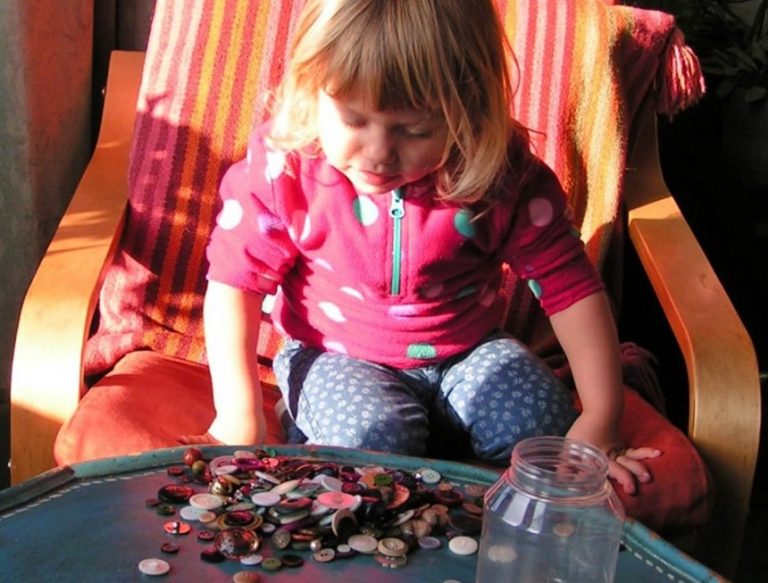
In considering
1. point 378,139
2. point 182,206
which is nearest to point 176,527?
point 378,139

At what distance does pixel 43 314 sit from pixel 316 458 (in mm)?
457

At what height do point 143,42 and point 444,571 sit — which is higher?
point 143,42

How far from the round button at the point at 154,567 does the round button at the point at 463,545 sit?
0.27 meters

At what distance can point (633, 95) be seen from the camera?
1.95m

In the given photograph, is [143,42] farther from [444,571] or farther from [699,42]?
[444,571]

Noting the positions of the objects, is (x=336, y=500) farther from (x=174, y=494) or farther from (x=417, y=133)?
(x=417, y=133)

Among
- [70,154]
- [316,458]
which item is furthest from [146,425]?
[70,154]

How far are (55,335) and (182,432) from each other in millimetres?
213

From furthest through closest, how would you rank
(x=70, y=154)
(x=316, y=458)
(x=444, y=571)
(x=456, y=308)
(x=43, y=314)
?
(x=70, y=154), (x=456, y=308), (x=43, y=314), (x=316, y=458), (x=444, y=571)

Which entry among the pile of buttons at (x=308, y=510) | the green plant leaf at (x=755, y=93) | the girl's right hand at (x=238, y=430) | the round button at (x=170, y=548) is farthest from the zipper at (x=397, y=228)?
the green plant leaf at (x=755, y=93)

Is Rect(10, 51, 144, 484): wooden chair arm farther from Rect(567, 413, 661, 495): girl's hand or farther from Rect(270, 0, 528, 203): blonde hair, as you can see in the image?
Rect(567, 413, 661, 495): girl's hand

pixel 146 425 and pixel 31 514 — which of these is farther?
pixel 146 425

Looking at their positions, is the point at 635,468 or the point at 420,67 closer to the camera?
the point at 420,67

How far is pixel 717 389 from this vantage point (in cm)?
148
